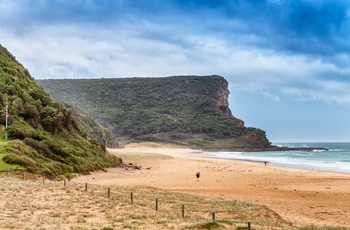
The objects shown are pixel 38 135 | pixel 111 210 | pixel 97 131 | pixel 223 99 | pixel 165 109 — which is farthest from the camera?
pixel 223 99

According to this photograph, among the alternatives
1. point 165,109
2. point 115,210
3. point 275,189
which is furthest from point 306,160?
point 165,109

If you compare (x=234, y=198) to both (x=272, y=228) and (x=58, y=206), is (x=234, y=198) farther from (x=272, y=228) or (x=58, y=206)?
(x=58, y=206)

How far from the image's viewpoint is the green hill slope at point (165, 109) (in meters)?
142

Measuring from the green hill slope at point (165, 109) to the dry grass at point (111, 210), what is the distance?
10691 cm

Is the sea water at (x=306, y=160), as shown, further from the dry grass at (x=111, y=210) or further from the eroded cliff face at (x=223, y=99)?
the eroded cliff face at (x=223, y=99)

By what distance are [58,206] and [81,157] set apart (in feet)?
70.5

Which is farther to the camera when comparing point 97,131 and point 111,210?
point 97,131

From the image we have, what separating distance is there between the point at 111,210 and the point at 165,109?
155031 mm

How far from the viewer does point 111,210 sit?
18.0 m

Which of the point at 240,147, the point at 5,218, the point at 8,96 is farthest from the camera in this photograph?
the point at 240,147

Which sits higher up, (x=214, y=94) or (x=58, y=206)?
(x=214, y=94)

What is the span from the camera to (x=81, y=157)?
129 feet

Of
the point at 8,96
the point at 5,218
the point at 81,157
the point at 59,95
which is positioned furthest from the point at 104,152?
the point at 59,95

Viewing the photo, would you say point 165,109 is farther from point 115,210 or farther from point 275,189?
point 115,210
